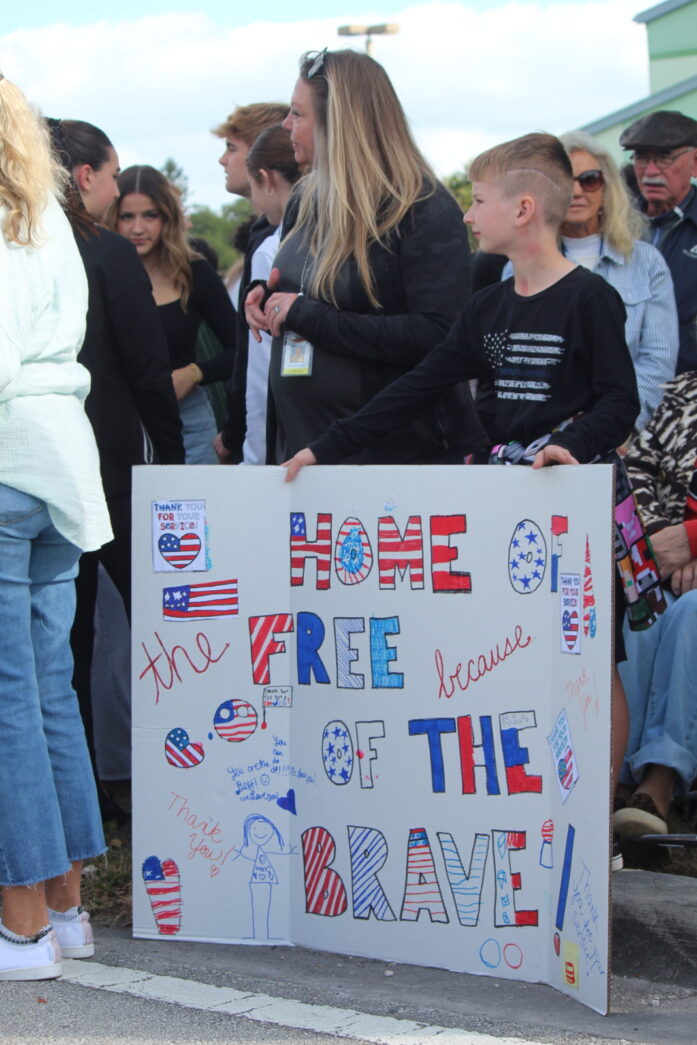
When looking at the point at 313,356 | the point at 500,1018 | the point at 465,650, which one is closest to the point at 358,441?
the point at 313,356

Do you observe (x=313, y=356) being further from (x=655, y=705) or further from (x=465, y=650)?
(x=655, y=705)

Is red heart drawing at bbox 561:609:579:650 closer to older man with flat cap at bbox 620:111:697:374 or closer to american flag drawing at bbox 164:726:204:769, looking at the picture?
american flag drawing at bbox 164:726:204:769

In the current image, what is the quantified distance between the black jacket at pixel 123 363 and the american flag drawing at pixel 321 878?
1.46m

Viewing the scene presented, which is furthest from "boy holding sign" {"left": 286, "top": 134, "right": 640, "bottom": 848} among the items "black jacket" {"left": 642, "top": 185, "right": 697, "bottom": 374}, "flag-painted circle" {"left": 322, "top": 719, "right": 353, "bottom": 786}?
"black jacket" {"left": 642, "top": 185, "right": 697, "bottom": 374}

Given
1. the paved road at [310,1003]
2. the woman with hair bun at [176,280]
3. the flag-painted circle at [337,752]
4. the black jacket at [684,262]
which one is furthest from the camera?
the woman with hair bun at [176,280]

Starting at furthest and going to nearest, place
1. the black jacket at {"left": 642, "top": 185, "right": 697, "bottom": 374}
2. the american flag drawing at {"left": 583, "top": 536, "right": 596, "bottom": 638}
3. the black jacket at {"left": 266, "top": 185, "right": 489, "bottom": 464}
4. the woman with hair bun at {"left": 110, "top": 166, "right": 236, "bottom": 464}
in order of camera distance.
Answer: the woman with hair bun at {"left": 110, "top": 166, "right": 236, "bottom": 464}, the black jacket at {"left": 642, "top": 185, "right": 697, "bottom": 374}, the black jacket at {"left": 266, "top": 185, "right": 489, "bottom": 464}, the american flag drawing at {"left": 583, "top": 536, "right": 596, "bottom": 638}

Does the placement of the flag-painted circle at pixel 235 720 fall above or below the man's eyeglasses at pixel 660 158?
below

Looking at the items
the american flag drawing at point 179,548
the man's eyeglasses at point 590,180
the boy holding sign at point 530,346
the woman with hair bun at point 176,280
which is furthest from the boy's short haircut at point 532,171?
the woman with hair bun at point 176,280

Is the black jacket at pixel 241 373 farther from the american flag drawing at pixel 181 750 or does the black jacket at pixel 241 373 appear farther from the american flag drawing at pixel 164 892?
the american flag drawing at pixel 164 892

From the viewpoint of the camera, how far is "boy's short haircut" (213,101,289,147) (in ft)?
19.6

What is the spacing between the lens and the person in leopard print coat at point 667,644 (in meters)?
4.46

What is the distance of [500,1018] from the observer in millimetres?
3086

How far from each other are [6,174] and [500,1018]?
7.01 ft

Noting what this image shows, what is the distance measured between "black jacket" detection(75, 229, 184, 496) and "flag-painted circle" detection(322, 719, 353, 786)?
1350 millimetres
